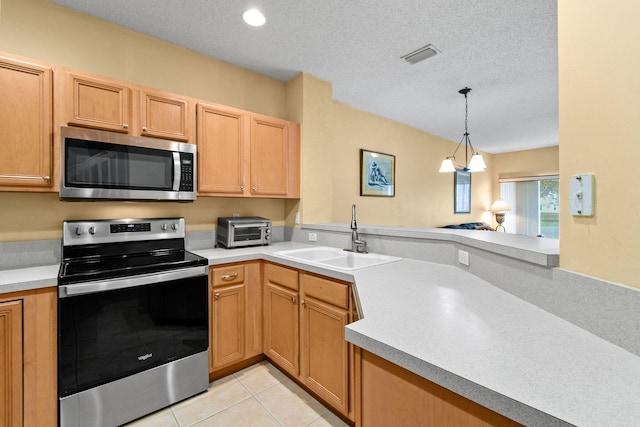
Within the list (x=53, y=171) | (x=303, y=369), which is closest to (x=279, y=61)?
(x=53, y=171)

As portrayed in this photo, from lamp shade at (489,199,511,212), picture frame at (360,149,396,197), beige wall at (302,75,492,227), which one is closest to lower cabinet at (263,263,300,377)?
beige wall at (302,75,492,227)

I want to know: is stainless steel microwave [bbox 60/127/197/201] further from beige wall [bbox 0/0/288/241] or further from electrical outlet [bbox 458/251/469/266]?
electrical outlet [bbox 458/251/469/266]

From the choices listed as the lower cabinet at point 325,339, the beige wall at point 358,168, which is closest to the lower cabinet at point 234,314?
the lower cabinet at point 325,339

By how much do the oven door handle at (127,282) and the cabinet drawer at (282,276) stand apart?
469 millimetres

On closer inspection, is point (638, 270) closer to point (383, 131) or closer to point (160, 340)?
point (160, 340)

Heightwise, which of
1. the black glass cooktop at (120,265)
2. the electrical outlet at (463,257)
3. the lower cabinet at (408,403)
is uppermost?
the electrical outlet at (463,257)

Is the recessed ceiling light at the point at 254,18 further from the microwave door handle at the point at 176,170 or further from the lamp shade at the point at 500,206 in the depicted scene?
the lamp shade at the point at 500,206

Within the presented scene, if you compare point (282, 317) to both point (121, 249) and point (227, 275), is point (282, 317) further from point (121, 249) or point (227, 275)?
point (121, 249)

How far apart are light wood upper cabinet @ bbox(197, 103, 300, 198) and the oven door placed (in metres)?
0.82

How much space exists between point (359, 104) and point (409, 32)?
1.53m

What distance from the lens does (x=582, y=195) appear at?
2.73 ft

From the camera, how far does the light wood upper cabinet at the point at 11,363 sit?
137 cm

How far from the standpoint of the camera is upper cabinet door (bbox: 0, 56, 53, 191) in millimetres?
1561

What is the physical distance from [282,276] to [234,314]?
48 centimetres
